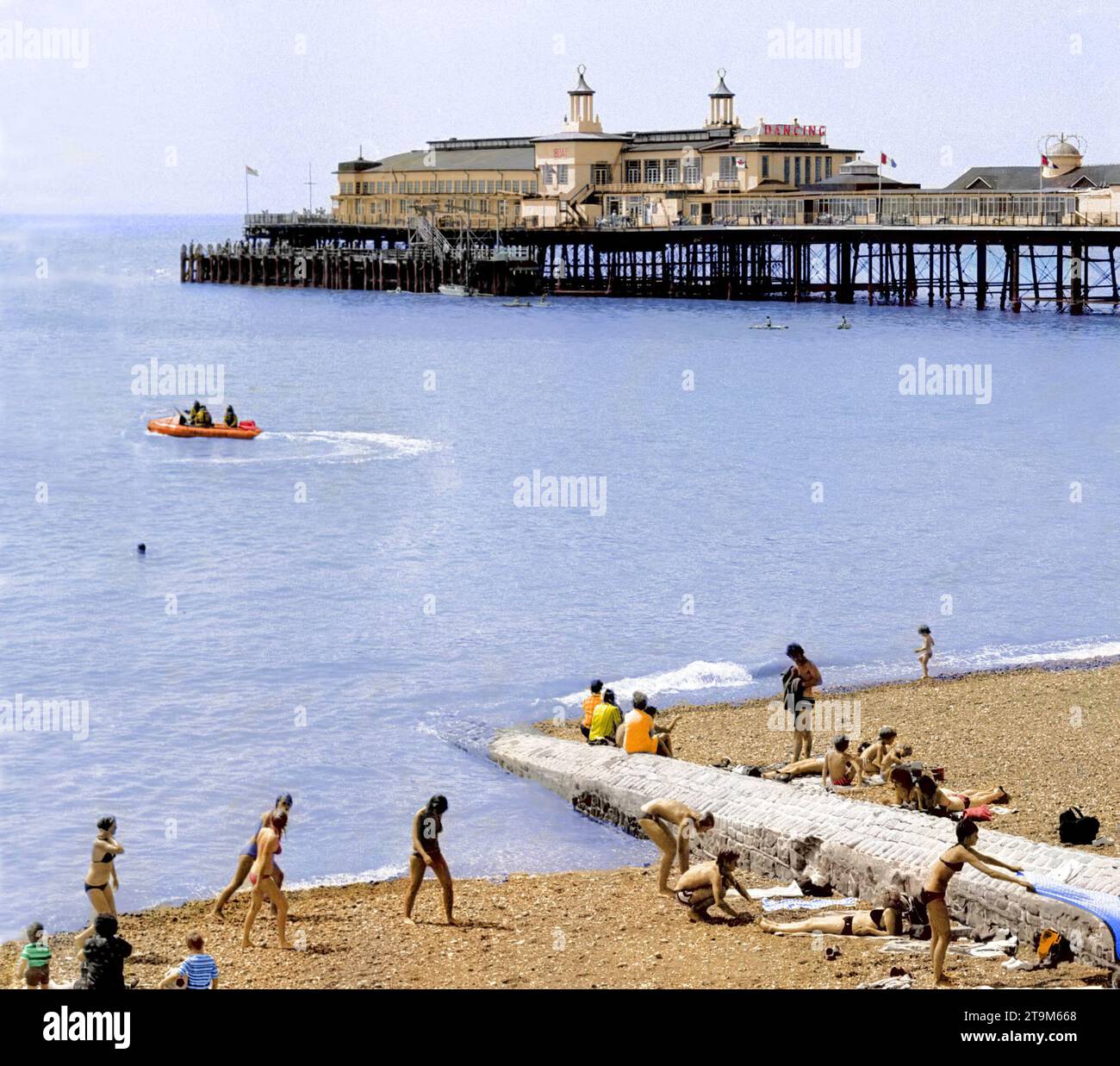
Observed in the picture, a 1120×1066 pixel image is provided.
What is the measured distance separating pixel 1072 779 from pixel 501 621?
1574cm

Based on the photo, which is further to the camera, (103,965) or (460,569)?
(460,569)

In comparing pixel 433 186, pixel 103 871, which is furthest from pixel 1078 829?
pixel 433 186

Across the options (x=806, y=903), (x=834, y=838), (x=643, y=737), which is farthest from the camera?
(x=643, y=737)

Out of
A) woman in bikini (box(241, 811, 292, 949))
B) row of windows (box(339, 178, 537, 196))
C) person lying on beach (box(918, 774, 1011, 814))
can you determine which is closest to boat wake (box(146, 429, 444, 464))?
person lying on beach (box(918, 774, 1011, 814))

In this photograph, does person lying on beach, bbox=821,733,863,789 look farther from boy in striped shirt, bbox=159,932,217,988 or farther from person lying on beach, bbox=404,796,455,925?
boy in striped shirt, bbox=159,932,217,988

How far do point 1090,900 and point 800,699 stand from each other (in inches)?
318

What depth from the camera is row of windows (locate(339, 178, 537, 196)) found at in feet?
417

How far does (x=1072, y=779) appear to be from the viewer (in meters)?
22.6

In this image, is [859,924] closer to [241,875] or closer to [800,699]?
[241,875]

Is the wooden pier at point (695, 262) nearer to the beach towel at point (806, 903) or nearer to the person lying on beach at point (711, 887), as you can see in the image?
the beach towel at point (806, 903)

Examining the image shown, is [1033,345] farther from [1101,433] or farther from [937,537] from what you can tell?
[937,537]

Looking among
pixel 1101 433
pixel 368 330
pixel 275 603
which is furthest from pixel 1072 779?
pixel 368 330

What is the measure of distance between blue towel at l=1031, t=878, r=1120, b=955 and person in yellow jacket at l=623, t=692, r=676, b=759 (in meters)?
7.39

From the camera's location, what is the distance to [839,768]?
21.9 m
